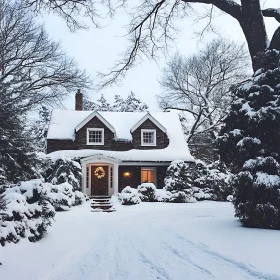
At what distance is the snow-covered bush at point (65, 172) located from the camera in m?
18.8

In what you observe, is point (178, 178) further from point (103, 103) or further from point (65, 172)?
point (103, 103)

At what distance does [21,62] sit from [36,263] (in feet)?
52.5

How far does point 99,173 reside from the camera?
79.5ft

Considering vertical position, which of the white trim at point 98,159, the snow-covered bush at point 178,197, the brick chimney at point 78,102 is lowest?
the snow-covered bush at point 178,197

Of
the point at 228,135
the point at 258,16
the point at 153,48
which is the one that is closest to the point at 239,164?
the point at 228,135

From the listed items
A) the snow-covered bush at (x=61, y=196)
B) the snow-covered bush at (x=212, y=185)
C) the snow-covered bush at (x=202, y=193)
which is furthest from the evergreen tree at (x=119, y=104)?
the snow-covered bush at (x=61, y=196)

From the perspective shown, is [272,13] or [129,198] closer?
[272,13]

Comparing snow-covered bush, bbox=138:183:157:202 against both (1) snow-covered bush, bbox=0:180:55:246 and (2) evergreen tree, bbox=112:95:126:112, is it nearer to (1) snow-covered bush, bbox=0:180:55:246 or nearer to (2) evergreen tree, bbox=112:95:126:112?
(1) snow-covered bush, bbox=0:180:55:246

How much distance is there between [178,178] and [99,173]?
6692 mm

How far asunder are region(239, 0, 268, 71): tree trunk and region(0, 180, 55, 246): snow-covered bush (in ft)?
24.7

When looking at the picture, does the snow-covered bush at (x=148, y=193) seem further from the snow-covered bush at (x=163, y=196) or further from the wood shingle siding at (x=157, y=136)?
the wood shingle siding at (x=157, y=136)

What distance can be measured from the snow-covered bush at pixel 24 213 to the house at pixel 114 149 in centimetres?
1405

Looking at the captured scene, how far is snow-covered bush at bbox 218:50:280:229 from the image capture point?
8797 millimetres

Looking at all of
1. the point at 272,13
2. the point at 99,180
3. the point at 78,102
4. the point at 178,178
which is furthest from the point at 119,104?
the point at 272,13
